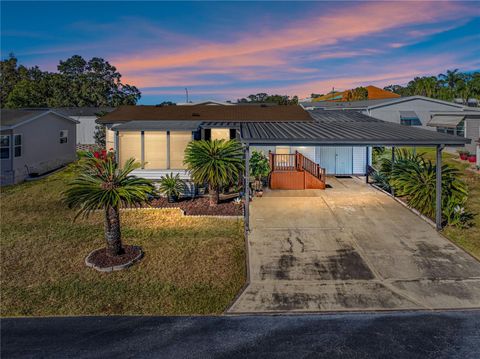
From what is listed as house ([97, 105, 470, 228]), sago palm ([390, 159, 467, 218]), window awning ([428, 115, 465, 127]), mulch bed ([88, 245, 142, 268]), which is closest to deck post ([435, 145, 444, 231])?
house ([97, 105, 470, 228])

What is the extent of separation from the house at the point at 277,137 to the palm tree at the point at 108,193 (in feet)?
11.1

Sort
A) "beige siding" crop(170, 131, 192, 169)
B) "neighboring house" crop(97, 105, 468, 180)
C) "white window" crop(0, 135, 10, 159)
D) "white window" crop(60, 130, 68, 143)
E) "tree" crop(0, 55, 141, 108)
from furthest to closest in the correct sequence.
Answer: "tree" crop(0, 55, 141, 108)
"white window" crop(60, 130, 68, 143)
"white window" crop(0, 135, 10, 159)
"beige siding" crop(170, 131, 192, 169)
"neighboring house" crop(97, 105, 468, 180)

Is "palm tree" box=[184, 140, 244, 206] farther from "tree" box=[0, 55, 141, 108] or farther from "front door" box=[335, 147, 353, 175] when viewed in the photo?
"tree" box=[0, 55, 141, 108]

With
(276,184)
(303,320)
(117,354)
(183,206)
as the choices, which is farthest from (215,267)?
(276,184)

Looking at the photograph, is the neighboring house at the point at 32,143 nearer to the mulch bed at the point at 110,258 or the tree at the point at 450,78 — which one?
the mulch bed at the point at 110,258

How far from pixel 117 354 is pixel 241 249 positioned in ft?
18.5

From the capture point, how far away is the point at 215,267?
10.4 metres

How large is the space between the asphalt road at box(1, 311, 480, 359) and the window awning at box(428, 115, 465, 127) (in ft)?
95.0

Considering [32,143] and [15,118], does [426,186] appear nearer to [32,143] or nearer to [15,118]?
[32,143]

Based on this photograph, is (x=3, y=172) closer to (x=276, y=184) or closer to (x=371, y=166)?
(x=276, y=184)

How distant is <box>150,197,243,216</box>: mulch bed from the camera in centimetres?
1525

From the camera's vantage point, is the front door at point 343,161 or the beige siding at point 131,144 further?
the front door at point 343,161

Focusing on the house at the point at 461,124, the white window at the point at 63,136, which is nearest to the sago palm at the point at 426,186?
the house at the point at 461,124

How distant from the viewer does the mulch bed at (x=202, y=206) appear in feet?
50.0
